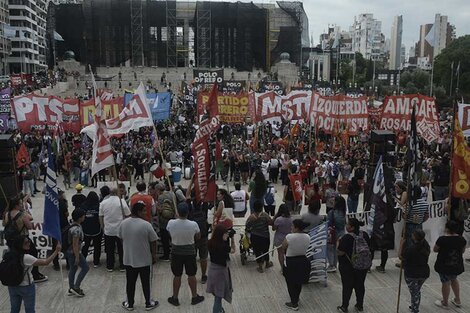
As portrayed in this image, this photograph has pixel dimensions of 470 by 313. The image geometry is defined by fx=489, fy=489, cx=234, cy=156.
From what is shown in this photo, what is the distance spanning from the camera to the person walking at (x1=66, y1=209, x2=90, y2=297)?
239 inches

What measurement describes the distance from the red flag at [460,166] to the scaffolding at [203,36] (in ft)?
183

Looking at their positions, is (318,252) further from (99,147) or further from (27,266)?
(27,266)

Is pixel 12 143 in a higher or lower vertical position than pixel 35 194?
higher

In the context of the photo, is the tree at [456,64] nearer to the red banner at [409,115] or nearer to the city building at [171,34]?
the city building at [171,34]

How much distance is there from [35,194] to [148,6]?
5027 centimetres

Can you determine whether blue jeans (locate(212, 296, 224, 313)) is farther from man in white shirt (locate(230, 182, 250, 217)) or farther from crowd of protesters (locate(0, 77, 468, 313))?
man in white shirt (locate(230, 182, 250, 217))

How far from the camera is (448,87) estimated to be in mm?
55625

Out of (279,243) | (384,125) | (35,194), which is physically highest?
(384,125)

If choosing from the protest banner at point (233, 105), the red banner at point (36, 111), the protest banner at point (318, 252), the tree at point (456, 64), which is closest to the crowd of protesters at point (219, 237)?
the protest banner at point (318, 252)

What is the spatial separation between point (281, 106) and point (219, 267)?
555 inches

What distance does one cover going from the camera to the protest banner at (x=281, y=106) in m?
18.3

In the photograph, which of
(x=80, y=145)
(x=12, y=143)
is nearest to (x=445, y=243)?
(x=12, y=143)

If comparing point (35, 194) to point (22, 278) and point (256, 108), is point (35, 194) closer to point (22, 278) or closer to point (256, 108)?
point (256, 108)

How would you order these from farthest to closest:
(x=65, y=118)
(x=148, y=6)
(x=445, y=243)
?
(x=148, y=6) → (x=65, y=118) → (x=445, y=243)
